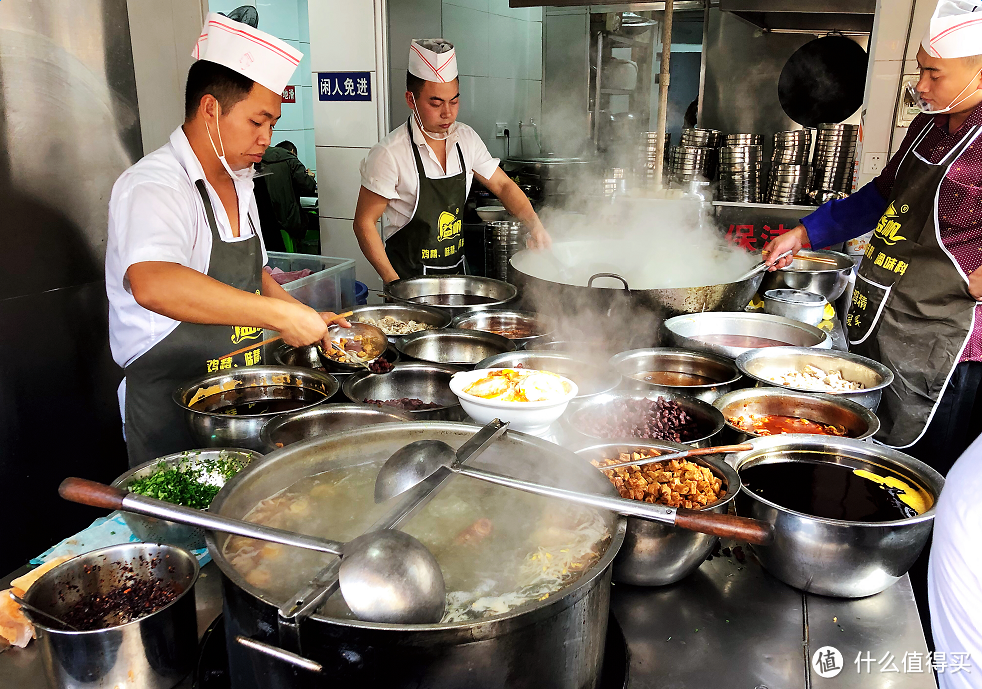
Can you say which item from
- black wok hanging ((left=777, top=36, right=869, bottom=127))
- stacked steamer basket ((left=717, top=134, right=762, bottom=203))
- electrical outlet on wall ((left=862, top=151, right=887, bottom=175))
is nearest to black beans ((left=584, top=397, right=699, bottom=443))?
stacked steamer basket ((left=717, top=134, right=762, bottom=203))

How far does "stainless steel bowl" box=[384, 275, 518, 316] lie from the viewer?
3.10 meters

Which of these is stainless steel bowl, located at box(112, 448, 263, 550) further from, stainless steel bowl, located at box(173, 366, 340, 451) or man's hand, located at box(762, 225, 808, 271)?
man's hand, located at box(762, 225, 808, 271)

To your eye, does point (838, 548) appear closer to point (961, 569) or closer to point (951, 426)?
point (961, 569)

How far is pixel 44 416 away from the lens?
3074mm

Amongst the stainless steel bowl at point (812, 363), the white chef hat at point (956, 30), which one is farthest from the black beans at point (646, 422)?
the white chef hat at point (956, 30)

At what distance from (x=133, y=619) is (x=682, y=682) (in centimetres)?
97

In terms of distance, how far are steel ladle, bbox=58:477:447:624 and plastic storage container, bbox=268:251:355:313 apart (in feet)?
8.48

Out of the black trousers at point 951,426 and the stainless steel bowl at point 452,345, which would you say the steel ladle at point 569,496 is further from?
the black trousers at point 951,426

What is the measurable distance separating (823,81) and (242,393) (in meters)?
6.52

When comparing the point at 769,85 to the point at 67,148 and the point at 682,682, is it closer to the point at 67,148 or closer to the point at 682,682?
the point at 67,148

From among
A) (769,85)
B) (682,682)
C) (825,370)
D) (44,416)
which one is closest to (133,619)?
(682,682)

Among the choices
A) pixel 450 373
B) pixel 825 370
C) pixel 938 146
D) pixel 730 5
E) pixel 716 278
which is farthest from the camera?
pixel 730 5

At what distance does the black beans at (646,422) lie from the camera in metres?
1.78

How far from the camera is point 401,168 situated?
3732 mm
